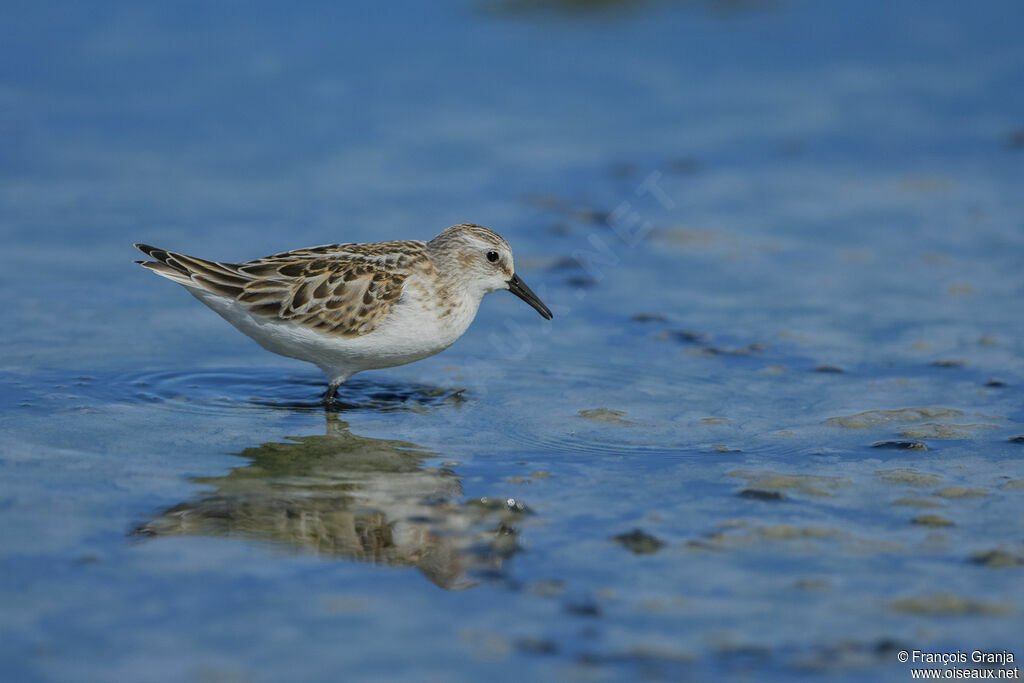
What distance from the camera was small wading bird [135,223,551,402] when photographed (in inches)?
332

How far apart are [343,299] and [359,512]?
2.05 m

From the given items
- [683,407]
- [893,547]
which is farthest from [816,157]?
[893,547]

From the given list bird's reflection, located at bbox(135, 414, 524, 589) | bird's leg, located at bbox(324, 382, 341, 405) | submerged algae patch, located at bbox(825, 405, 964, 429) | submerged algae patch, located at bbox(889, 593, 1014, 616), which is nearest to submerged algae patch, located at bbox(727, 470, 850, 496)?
submerged algae patch, located at bbox(825, 405, 964, 429)

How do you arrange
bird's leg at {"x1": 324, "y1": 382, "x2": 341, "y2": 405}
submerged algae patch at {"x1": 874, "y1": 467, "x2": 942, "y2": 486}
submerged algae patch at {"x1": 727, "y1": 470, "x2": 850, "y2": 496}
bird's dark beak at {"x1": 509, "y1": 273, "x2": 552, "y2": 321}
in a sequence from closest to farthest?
submerged algae patch at {"x1": 727, "y1": 470, "x2": 850, "y2": 496}
submerged algae patch at {"x1": 874, "y1": 467, "x2": 942, "y2": 486}
bird's leg at {"x1": 324, "y1": 382, "x2": 341, "y2": 405}
bird's dark beak at {"x1": 509, "y1": 273, "x2": 552, "y2": 321}

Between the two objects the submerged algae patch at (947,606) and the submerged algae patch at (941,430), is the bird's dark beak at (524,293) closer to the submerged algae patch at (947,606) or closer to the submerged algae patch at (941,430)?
the submerged algae patch at (941,430)

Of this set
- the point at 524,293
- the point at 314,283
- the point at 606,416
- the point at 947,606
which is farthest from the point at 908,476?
the point at 314,283

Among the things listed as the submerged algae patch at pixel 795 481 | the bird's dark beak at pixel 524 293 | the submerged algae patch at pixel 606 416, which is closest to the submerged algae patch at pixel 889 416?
the submerged algae patch at pixel 795 481

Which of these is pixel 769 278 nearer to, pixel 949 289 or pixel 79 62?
pixel 949 289

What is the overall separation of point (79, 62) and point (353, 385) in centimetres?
865

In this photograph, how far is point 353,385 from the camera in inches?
369

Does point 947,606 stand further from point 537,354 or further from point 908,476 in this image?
point 537,354

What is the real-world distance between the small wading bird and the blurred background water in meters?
0.49

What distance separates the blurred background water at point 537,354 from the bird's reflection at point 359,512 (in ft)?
0.09

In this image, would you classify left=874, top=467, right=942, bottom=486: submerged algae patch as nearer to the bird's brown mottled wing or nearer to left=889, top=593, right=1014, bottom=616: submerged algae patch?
left=889, top=593, right=1014, bottom=616: submerged algae patch
